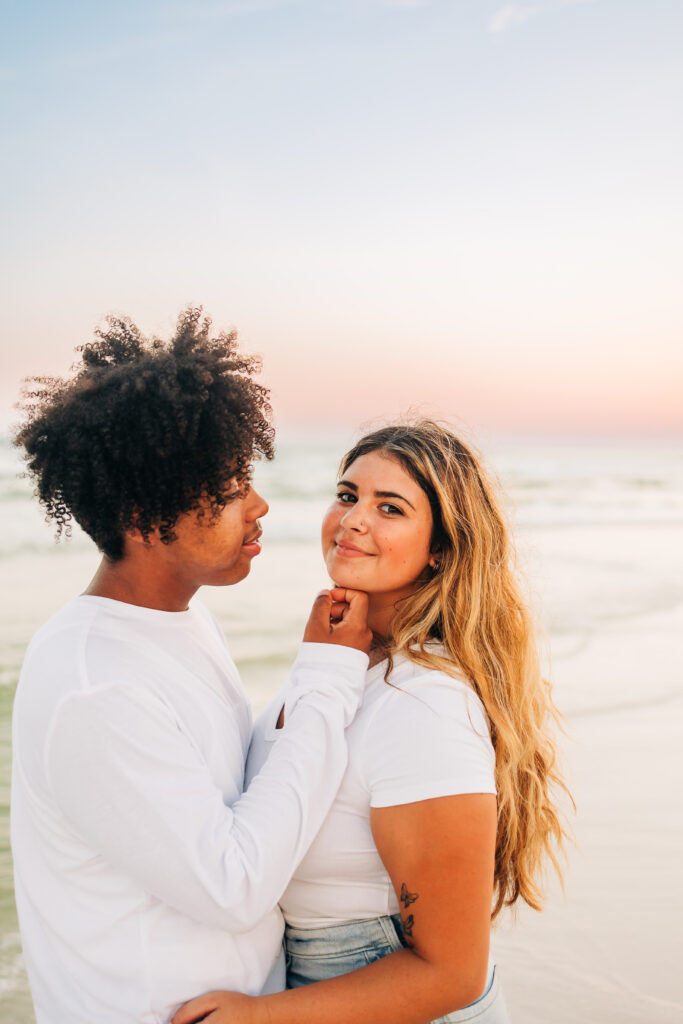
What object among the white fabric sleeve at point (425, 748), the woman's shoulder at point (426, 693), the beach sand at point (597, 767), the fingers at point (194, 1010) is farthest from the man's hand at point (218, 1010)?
the beach sand at point (597, 767)

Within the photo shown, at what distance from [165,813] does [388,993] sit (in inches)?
30.6

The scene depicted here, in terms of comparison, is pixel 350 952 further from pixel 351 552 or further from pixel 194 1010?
pixel 351 552

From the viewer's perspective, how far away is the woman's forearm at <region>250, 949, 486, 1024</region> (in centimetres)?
213

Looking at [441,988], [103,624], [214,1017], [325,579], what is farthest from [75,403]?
[325,579]

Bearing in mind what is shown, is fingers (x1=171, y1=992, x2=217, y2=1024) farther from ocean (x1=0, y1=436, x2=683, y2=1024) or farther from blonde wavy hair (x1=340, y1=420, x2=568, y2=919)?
ocean (x1=0, y1=436, x2=683, y2=1024)

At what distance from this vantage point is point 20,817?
2.14 meters

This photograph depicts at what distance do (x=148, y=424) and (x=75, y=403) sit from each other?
0.69 ft

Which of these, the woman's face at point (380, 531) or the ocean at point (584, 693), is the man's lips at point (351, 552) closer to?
the woman's face at point (380, 531)

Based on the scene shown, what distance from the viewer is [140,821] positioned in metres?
1.88

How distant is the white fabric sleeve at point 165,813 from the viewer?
1.88 meters

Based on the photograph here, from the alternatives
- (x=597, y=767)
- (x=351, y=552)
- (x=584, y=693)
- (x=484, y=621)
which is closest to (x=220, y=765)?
(x=351, y=552)

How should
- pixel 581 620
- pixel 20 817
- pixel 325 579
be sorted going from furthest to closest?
pixel 325 579 → pixel 581 620 → pixel 20 817

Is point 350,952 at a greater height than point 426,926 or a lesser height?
lesser

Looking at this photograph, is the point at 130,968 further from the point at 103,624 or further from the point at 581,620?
the point at 581,620
